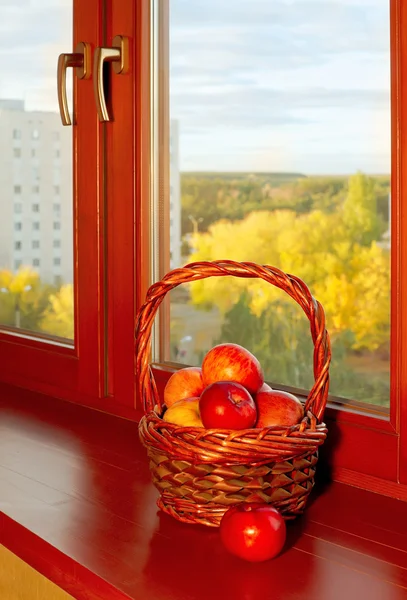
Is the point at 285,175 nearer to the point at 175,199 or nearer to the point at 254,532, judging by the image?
the point at 175,199

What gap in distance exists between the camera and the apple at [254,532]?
1.04 m

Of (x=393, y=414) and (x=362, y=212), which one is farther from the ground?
(x=362, y=212)

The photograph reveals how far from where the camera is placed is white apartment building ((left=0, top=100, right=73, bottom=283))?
75.0 inches

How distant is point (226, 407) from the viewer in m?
1.10

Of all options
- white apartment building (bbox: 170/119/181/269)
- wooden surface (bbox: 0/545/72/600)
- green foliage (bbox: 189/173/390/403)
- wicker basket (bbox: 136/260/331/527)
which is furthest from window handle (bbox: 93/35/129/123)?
wooden surface (bbox: 0/545/72/600)

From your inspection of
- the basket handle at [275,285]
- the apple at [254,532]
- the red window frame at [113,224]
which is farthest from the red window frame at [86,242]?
the apple at [254,532]

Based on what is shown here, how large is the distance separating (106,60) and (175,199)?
31 cm

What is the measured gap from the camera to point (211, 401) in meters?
1.11

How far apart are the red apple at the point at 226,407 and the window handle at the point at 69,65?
835 millimetres

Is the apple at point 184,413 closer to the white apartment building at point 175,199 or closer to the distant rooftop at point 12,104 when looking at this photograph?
the white apartment building at point 175,199

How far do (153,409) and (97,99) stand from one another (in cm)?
71

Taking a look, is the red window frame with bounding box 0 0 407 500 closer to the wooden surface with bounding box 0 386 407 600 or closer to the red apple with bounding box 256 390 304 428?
the wooden surface with bounding box 0 386 407 600

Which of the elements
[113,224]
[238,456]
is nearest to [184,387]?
[238,456]

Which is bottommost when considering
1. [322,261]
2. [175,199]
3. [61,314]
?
[61,314]
